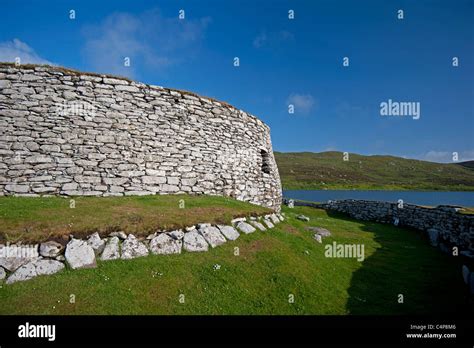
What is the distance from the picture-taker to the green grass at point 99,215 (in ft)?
23.9

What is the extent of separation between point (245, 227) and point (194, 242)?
249 cm

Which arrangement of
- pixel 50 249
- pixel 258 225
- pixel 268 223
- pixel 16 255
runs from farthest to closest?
1. pixel 268 223
2. pixel 258 225
3. pixel 50 249
4. pixel 16 255

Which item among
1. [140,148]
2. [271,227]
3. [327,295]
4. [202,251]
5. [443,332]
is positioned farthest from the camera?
[140,148]

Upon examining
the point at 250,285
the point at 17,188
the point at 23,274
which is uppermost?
the point at 17,188

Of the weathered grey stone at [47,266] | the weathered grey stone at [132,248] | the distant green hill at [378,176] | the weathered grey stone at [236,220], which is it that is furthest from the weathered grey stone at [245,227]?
the distant green hill at [378,176]

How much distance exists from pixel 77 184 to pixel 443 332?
1413 cm

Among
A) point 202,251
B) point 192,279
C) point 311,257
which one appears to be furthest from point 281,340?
point 311,257

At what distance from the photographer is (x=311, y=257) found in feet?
32.0

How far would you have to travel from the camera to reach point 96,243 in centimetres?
737

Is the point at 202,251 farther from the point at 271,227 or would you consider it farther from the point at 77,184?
the point at 77,184

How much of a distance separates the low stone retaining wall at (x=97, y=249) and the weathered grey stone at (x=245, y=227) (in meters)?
0.41

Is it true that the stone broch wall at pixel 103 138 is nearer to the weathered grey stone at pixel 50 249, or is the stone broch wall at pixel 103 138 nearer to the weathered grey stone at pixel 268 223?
the weathered grey stone at pixel 268 223

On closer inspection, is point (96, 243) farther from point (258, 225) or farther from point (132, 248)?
point (258, 225)

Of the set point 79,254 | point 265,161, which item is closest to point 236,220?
point 79,254
